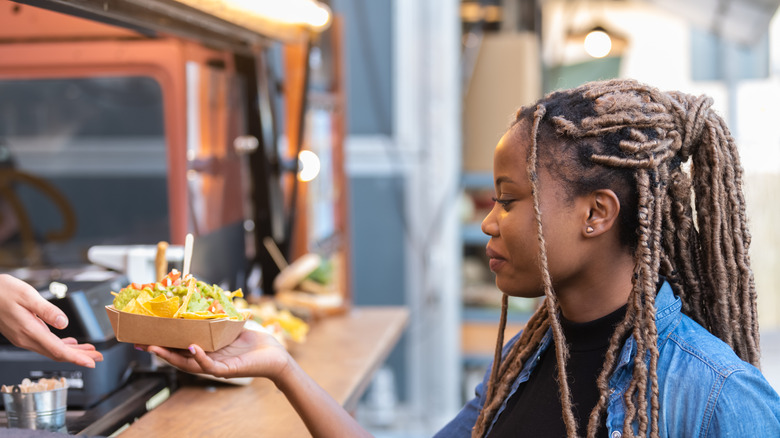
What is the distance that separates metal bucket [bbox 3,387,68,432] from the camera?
1530mm

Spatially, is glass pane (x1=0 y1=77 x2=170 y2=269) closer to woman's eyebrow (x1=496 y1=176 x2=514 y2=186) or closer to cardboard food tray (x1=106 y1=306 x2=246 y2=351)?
cardboard food tray (x1=106 y1=306 x2=246 y2=351)

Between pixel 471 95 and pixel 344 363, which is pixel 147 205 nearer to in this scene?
pixel 471 95

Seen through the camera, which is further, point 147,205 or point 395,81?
point 147,205

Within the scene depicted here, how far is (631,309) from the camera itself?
4.53 feet

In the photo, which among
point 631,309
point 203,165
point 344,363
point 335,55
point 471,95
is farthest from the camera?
point 471,95

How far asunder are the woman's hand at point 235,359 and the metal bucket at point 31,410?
0.27 metres

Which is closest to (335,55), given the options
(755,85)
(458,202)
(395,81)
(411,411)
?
(395,81)

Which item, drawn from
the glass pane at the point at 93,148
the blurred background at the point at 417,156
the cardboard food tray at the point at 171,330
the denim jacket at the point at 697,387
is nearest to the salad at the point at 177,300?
the cardboard food tray at the point at 171,330

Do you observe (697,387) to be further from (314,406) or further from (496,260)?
(314,406)

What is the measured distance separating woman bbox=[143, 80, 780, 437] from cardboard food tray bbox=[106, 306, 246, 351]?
0.03m

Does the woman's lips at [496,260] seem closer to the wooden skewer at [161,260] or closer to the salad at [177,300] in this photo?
the salad at [177,300]

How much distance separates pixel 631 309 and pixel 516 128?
0.37 m

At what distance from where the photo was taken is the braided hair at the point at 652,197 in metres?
1.35

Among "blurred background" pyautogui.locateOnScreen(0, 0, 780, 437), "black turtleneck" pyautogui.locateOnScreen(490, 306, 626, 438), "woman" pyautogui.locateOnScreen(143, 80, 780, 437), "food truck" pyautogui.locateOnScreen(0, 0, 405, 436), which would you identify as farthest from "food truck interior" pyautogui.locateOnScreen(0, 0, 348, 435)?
"black turtleneck" pyautogui.locateOnScreen(490, 306, 626, 438)
